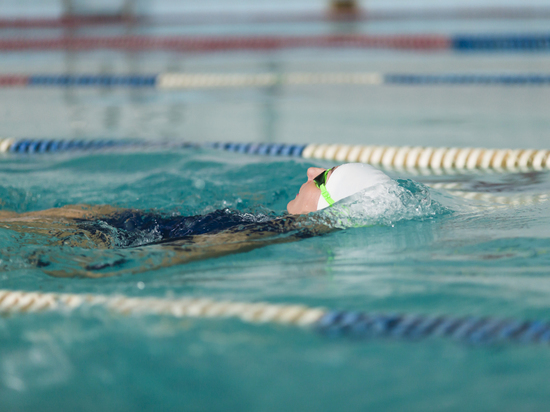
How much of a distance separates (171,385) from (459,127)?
13.0 ft

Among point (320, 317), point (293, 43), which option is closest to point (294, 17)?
point (293, 43)

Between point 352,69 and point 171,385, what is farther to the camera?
point 352,69

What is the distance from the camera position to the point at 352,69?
8047 millimetres

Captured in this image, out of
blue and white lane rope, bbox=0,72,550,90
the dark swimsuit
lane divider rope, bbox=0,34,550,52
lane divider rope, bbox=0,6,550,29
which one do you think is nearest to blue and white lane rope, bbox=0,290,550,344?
the dark swimsuit

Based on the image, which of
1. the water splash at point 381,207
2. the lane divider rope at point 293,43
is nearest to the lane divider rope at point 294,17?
the lane divider rope at point 293,43

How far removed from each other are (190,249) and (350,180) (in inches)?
28.6

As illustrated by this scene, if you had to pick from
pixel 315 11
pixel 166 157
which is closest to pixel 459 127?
pixel 166 157

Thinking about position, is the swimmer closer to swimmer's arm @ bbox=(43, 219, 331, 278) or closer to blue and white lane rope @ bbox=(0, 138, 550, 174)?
swimmer's arm @ bbox=(43, 219, 331, 278)

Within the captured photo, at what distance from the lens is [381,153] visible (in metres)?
4.34

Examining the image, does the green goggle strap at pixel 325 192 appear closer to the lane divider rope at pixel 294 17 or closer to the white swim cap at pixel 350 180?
the white swim cap at pixel 350 180

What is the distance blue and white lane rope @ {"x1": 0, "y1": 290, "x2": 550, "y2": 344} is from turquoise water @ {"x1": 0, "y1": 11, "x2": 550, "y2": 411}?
35 mm

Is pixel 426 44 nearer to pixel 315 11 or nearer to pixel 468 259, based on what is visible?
pixel 315 11

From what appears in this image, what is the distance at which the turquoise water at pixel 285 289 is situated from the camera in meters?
1.66

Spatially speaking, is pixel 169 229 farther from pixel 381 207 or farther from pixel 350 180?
A: pixel 381 207
